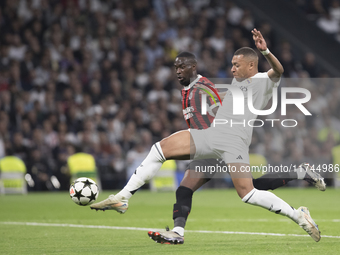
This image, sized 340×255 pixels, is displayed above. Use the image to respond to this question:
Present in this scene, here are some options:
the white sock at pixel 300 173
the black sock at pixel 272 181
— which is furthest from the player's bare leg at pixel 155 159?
the white sock at pixel 300 173

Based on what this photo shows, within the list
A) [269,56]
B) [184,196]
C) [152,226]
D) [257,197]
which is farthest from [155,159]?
[152,226]

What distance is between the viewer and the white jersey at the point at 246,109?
18.1ft

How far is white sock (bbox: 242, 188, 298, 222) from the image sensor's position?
5332 millimetres

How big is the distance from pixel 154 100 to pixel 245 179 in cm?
1075

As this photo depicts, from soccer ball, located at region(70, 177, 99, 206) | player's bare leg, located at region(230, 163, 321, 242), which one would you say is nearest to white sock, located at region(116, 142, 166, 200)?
soccer ball, located at region(70, 177, 99, 206)

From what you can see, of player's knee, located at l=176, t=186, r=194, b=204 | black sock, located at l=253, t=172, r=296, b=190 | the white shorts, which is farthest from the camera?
black sock, located at l=253, t=172, r=296, b=190

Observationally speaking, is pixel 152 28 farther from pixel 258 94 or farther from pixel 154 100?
pixel 258 94

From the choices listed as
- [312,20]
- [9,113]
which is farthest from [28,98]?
[312,20]

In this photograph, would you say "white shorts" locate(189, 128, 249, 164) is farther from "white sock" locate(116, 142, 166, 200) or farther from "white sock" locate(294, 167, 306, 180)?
"white sock" locate(294, 167, 306, 180)

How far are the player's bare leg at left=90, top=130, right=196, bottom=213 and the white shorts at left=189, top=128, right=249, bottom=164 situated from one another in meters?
0.07

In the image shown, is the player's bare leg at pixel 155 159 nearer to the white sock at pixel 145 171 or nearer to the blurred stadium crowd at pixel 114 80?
the white sock at pixel 145 171

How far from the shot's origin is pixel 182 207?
5723mm

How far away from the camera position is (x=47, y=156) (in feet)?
46.8

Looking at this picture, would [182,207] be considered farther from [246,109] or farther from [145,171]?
[246,109]
